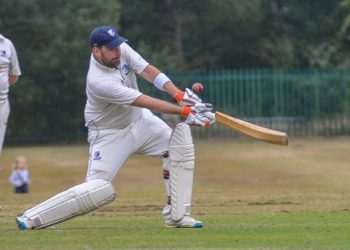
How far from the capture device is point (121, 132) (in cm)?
1098

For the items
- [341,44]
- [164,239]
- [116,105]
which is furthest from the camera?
[341,44]

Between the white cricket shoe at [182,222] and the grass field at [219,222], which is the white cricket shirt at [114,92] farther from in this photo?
the grass field at [219,222]

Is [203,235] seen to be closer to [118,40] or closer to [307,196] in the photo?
[118,40]

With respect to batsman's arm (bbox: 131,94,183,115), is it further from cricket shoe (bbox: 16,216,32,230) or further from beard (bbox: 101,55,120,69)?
cricket shoe (bbox: 16,216,32,230)

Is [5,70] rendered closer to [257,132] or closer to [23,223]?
[23,223]

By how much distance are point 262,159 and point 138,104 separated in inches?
731

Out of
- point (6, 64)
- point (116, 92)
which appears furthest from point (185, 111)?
point (6, 64)

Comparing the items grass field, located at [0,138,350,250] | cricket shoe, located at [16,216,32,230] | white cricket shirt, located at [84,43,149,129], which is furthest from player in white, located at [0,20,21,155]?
cricket shoe, located at [16,216,32,230]

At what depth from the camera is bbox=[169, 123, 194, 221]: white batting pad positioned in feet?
35.6

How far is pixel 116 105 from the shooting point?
429 inches

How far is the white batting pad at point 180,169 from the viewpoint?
10844 millimetres

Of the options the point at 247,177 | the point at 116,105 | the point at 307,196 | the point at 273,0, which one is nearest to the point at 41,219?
the point at 116,105

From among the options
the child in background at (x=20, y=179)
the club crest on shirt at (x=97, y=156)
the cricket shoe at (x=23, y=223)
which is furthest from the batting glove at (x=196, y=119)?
the child in background at (x=20, y=179)

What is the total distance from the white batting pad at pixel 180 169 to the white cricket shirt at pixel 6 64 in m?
2.72
